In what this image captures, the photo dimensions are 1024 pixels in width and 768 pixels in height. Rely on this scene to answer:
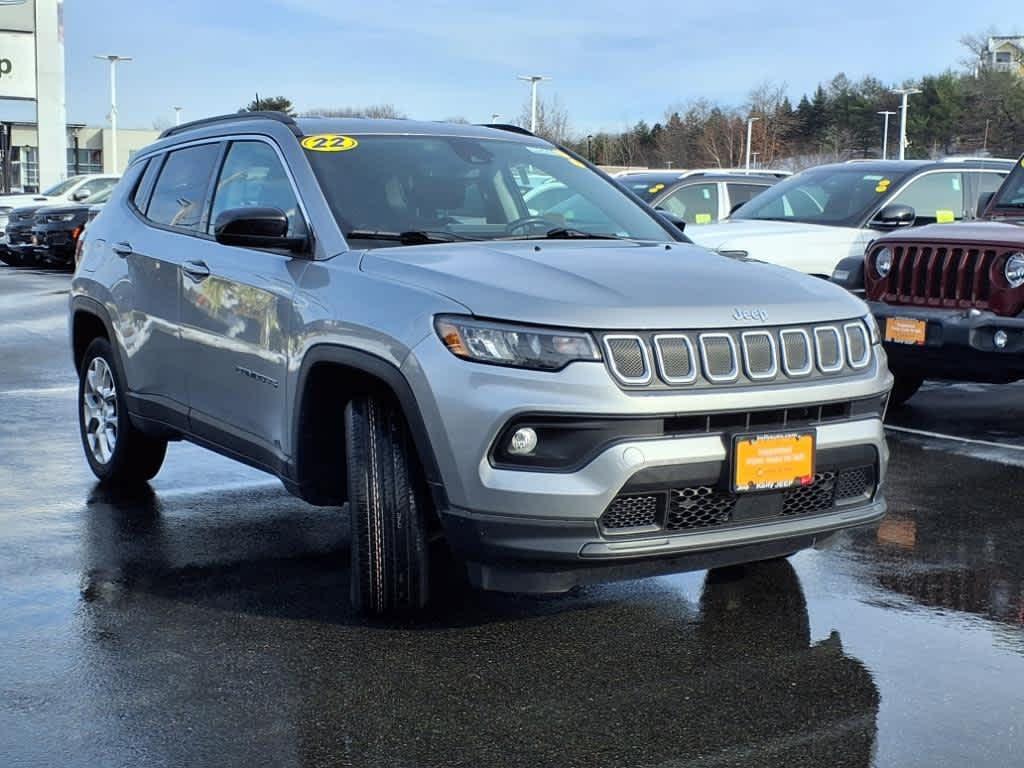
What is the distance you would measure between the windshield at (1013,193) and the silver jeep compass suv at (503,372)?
492 cm

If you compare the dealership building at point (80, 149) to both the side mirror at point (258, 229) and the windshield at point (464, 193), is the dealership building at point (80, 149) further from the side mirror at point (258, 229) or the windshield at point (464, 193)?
the side mirror at point (258, 229)

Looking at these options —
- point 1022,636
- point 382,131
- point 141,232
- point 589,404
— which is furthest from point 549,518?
point 141,232

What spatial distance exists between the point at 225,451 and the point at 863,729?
293cm

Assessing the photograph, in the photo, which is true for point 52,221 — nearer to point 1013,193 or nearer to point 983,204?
point 983,204

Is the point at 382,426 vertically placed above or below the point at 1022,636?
above

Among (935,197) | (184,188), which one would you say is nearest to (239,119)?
(184,188)

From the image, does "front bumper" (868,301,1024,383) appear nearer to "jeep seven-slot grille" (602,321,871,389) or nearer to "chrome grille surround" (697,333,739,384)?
"jeep seven-slot grille" (602,321,871,389)

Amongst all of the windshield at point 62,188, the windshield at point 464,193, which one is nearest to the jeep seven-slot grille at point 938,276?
the windshield at point 464,193

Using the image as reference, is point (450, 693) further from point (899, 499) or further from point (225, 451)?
point (899, 499)

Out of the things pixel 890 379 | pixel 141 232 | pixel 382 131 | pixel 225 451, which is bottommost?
pixel 225 451

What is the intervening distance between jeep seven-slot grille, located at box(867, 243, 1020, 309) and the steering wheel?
12.8 ft

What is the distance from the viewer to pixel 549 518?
4211mm

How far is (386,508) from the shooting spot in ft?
15.0

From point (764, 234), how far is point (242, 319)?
6783mm
